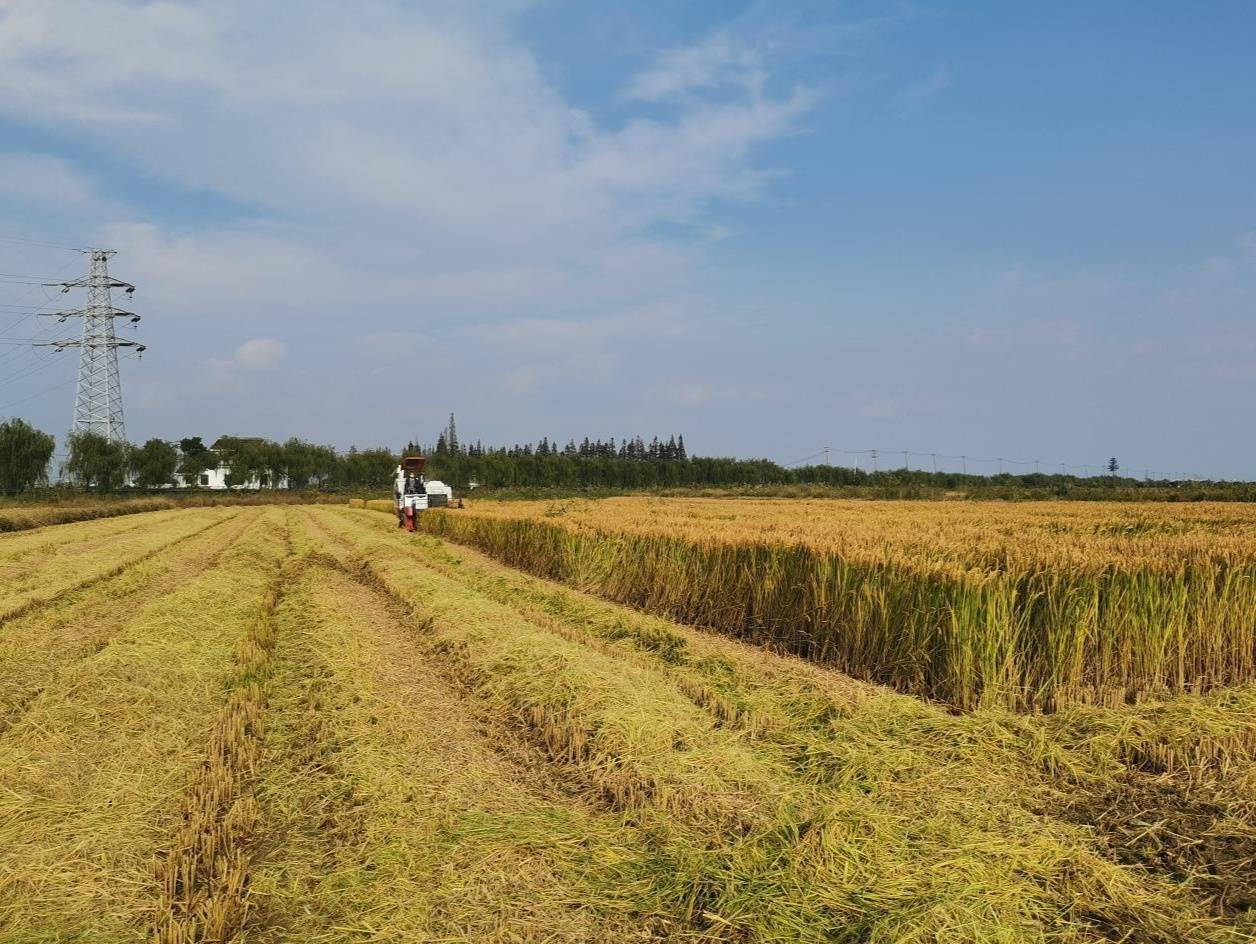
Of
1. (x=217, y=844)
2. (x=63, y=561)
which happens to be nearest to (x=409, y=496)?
(x=63, y=561)

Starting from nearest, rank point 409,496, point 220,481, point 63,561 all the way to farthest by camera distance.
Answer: point 63,561, point 409,496, point 220,481

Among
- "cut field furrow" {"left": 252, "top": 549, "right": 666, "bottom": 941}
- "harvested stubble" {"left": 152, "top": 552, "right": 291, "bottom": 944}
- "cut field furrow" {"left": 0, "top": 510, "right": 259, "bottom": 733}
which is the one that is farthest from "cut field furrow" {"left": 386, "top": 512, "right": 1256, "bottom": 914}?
"cut field furrow" {"left": 0, "top": 510, "right": 259, "bottom": 733}

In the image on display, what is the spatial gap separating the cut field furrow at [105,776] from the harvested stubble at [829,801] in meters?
2.30

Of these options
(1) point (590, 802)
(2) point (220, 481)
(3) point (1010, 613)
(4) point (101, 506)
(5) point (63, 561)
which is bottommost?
(1) point (590, 802)

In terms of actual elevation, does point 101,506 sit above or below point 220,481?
below

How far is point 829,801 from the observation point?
412cm

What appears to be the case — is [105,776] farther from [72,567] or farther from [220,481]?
[220,481]

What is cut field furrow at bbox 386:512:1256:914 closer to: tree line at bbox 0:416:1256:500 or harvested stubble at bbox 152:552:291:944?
harvested stubble at bbox 152:552:291:944

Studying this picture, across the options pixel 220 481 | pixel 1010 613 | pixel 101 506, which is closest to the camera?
pixel 1010 613

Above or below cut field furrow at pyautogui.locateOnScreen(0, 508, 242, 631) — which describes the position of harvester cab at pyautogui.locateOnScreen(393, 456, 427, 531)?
above

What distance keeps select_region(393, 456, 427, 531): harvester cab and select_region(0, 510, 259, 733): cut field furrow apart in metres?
11.7

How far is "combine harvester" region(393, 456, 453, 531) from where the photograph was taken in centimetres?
2789

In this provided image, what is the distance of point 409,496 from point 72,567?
1394 centimetres

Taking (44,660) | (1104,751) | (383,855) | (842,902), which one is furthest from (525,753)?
(44,660)
